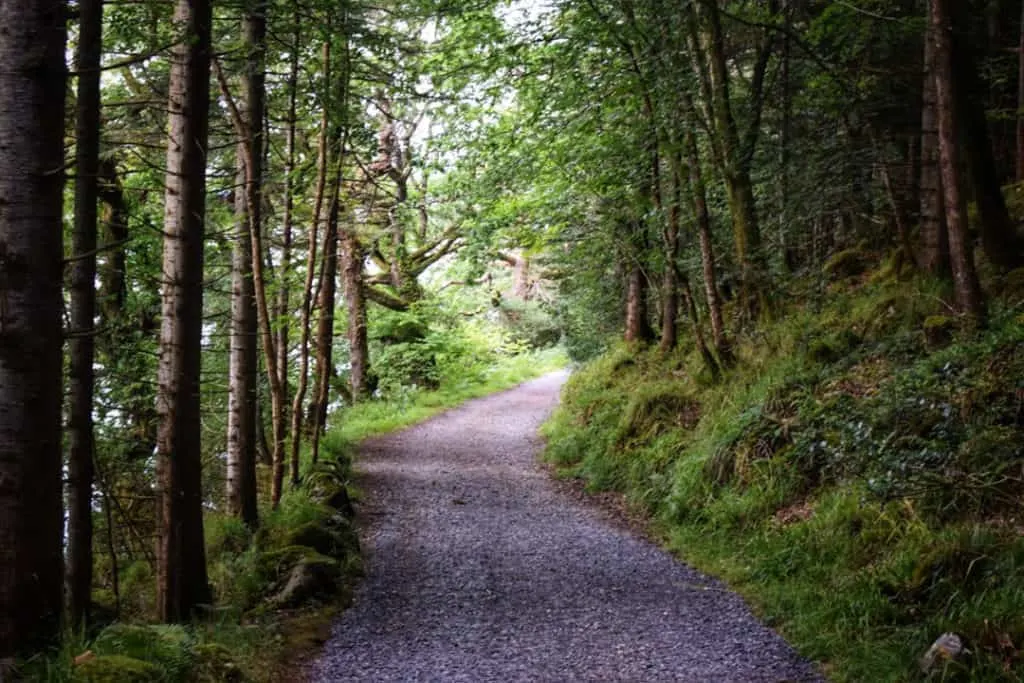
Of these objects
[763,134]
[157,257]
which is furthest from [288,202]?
[763,134]

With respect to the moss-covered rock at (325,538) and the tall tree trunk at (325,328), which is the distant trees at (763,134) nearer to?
the tall tree trunk at (325,328)

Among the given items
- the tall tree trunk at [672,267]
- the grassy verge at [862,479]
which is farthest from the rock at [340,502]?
the tall tree trunk at [672,267]

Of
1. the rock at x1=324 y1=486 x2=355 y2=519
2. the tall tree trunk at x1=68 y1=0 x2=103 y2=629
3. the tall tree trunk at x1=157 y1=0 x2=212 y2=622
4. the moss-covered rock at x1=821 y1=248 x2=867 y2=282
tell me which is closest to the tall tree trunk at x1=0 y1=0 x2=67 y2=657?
the tall tree trunk at x1=68 y1=0 x2=103 y2=629

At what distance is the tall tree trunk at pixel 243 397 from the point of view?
28.8 feet

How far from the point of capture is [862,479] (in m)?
7.20

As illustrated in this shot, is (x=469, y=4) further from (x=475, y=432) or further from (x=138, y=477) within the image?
(x=475, y=432)

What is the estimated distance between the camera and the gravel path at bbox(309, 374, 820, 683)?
5.67 metres

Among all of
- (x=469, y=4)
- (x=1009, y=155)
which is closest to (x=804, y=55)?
(x=1009, y=155)

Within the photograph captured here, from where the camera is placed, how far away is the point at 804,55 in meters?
11.5

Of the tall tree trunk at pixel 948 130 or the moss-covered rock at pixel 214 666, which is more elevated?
the tall tree trunk at pixel 948 130

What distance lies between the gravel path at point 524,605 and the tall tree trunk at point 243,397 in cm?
145

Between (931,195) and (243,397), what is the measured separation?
8037mm

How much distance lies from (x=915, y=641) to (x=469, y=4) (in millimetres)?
9447

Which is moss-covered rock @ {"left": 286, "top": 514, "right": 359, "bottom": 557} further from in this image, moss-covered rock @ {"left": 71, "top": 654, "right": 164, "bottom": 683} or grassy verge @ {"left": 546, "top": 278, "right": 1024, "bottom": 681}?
moss-covered rock @ {"left": 71, "top": 654, "right": 164, "bottom": 683}
